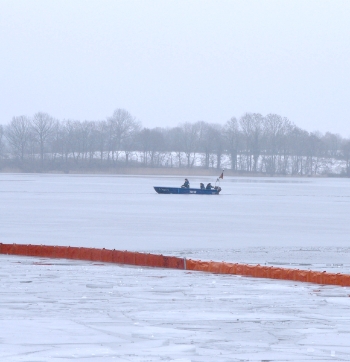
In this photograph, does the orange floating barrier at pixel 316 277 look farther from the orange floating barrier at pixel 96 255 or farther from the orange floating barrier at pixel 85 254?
the orange floating barrier at pixel 85 254

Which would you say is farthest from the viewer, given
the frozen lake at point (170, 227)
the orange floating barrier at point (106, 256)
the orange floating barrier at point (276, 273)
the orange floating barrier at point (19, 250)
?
the frozen lake at point (170, 227)

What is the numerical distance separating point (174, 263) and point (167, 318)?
18.6 ft

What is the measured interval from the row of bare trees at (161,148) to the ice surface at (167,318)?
12952 cm

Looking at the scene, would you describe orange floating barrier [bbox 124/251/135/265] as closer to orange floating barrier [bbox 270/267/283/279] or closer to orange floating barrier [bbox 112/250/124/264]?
orange floating barrier [bbox 112/250/124/264]

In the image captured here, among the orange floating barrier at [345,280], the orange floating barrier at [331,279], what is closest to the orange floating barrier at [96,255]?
the orange floating barrier at [331,279]

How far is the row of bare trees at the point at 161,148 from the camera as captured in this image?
5694 inches

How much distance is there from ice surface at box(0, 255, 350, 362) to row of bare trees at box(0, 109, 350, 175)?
5099 inches

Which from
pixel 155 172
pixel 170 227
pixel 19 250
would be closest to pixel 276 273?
pixel 19 250

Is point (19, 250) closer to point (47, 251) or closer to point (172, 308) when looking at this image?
point (47, 251)

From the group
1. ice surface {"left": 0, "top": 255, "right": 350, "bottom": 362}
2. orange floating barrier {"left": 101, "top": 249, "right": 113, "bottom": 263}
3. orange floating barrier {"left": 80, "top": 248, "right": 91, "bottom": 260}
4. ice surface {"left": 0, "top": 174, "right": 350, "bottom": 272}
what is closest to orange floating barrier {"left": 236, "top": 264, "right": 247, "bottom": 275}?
ice surface {"left": 0, "top": 255, "right": 350, "bottom": 362}

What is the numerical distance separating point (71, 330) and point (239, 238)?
14.5 meters

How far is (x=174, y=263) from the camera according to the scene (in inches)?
586

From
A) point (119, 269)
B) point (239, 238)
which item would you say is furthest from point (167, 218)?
point (119, 269)

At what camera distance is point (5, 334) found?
317 inches
